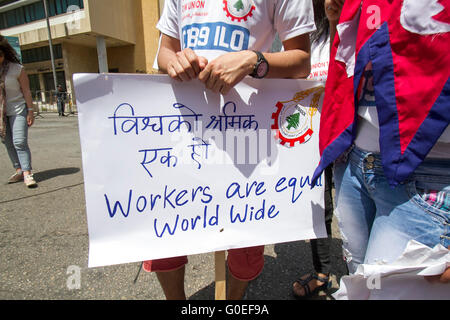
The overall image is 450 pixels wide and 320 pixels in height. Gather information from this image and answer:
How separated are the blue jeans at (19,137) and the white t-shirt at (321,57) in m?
3.45

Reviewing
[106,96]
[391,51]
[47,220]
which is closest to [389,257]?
[391,51]

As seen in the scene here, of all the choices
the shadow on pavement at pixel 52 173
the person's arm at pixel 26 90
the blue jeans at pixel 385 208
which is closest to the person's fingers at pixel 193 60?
the blue jeans at pixel 385 208

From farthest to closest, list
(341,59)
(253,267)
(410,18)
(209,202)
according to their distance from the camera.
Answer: (253,267) < (209,202) < (341,59) < (410,18)

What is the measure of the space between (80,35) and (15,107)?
16.0 meters

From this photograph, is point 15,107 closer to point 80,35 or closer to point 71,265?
point 71,265

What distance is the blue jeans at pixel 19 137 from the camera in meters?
3.18

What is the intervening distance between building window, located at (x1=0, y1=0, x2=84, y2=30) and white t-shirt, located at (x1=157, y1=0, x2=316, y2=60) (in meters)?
20.7

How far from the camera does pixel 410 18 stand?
67 centimetres

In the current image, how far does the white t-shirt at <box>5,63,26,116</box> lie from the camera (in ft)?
9.86

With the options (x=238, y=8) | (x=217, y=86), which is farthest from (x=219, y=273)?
(x=238, y=8)

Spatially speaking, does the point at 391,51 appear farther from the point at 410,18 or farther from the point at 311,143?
the point at 311,143

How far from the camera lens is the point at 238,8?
0.96 metres

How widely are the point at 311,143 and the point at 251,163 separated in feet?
0.93

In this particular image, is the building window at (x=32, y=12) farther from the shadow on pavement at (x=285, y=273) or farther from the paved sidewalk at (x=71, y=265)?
the shadow on pavement at (x=285, y=273)
